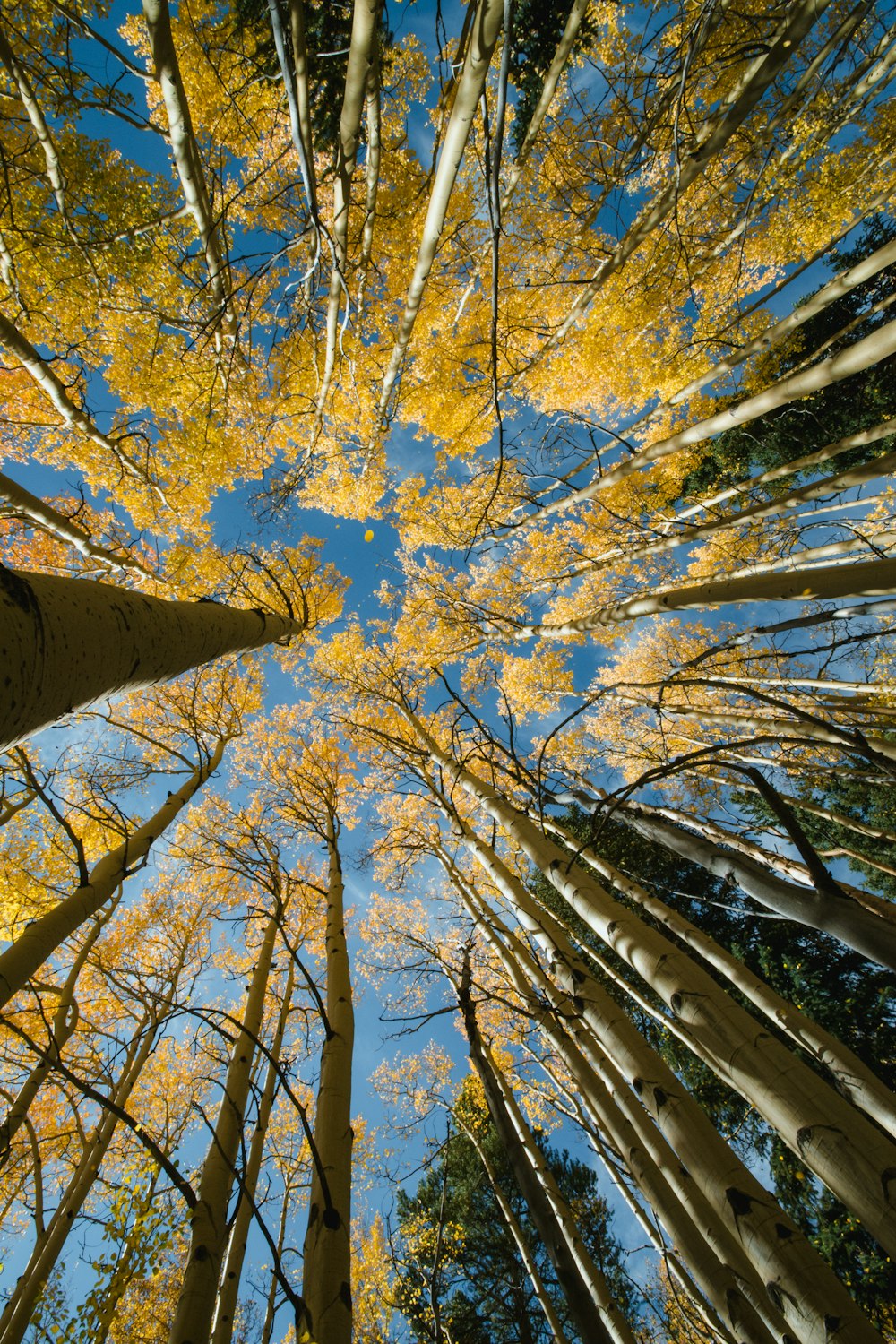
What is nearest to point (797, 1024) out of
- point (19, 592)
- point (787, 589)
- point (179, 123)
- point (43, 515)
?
point (787, 589)

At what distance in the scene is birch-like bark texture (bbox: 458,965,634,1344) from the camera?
159cm

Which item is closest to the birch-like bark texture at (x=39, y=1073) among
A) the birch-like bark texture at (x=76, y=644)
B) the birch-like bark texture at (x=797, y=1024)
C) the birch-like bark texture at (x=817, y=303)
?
the birch-like bark texture at (x=76, y=644)

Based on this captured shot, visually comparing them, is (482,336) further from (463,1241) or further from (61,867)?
(463,1241)

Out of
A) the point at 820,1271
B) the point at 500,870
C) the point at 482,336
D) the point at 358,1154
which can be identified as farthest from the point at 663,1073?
the point at 358,1154

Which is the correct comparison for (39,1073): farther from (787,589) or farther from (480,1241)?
(480,1241)

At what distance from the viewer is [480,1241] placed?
7066mm

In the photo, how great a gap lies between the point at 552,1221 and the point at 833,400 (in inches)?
462

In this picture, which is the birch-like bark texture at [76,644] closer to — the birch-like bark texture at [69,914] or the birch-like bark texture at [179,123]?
the birch-like bark texture at [69,914]

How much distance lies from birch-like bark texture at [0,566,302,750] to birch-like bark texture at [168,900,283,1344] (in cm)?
108

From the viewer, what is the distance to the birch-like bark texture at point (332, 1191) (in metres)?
1.46

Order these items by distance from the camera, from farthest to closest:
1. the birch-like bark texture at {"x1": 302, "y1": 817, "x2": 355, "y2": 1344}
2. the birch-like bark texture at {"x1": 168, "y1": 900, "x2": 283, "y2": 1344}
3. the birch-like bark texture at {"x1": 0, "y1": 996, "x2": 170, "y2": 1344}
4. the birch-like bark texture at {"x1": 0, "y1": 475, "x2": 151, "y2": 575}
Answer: the birch-like bark texture at {"x1": 0, "y1": 475, "x2": 151, "y2": 575}
the birch-like bark texture at {"x1": 0, "y1": 996, "x2": 170, "y2": 1344}
the birch-like bark texture at {"x1": 168, "y1": 900, "x2": 283, "y2": 1344}
the birch-like bark texture at {"x1": 302, "y1": 817, "x2": 355, "y2": 1344}

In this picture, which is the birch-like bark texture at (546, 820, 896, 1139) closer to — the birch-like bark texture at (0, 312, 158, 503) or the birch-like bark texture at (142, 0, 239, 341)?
the birch-like bark texture at (142, 0, 239, 341)

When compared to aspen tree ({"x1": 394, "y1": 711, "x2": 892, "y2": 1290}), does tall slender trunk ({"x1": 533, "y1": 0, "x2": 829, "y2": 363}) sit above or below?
above


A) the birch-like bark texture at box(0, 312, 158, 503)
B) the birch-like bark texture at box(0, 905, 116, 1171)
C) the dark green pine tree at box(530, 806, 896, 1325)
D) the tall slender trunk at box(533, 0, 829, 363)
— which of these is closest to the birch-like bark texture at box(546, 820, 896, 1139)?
the dark green pine tree at box(530, 806, 896, 1325)
